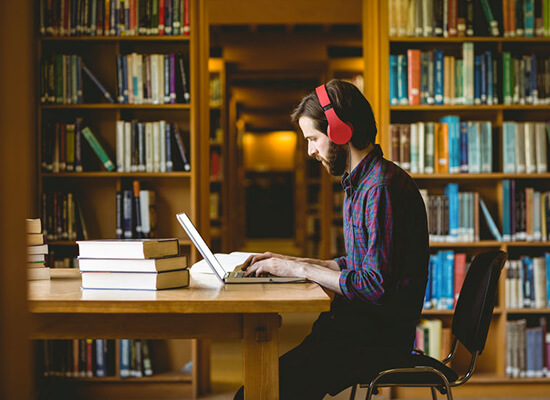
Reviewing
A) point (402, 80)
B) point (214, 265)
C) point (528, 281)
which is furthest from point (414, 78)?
point (214, 265)

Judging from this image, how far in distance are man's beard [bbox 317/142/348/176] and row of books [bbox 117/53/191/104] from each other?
5.41 feet

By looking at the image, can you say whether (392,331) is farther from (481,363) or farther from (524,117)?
(524,117)

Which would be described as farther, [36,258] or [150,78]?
[150,78]

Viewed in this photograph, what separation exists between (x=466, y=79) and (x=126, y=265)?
2398 mm

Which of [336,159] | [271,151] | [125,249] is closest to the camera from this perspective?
[125,249]

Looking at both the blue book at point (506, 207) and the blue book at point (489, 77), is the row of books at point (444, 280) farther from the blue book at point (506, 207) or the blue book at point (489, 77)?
the blue book at point (489, 77)

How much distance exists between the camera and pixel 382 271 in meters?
1.54

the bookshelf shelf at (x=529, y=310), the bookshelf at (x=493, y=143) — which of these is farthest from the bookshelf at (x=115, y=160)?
the bookshelf shelf at (x=529, y=310)

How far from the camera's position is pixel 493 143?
334cm

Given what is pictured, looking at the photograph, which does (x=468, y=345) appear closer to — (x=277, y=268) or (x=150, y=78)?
(x=277, y=268)

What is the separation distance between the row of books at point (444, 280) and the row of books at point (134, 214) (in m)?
1.58

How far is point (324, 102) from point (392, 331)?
2.24ft

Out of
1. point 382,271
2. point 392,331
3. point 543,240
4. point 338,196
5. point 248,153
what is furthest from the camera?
point 248,153

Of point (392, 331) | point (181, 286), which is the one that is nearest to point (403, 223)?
point (392, 331)
